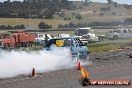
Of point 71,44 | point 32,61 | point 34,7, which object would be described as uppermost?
point 71,44

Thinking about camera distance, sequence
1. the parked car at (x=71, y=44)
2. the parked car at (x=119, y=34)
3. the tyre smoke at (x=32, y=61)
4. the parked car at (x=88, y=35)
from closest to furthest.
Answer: the tyre smoke at (x=32, y=61)
the parked car at (x=71, y=44)
the parked car at (x=88, y=35)
the parked car at (x=119, y=34)

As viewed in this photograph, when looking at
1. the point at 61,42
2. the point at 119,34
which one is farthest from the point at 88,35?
the point at 61,42

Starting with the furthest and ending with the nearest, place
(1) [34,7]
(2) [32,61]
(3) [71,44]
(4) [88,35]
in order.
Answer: (1) [34,7], (4) [88,35], (3) [71,44], (2) [32,61]

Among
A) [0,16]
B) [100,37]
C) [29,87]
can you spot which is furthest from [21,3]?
[29,87]

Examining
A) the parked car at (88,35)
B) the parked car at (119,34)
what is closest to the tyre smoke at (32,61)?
the parked car at (88,35)

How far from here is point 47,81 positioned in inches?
653

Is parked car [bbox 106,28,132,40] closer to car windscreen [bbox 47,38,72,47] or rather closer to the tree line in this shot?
car windscreen [bbox 47,38,72,47]

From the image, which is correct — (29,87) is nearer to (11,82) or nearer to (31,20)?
(11,82)

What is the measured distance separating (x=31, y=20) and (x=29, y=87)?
83516mm

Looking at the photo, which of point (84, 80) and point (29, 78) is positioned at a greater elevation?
point (84, 80)

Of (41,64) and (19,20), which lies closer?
(41,64)

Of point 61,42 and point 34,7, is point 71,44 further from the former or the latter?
point 34,7

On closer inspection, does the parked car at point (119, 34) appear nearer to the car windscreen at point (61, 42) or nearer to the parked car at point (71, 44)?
the parked car at point (71, 44)

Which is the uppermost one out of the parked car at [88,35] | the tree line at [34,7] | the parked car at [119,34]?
the tree line at [34,7]
